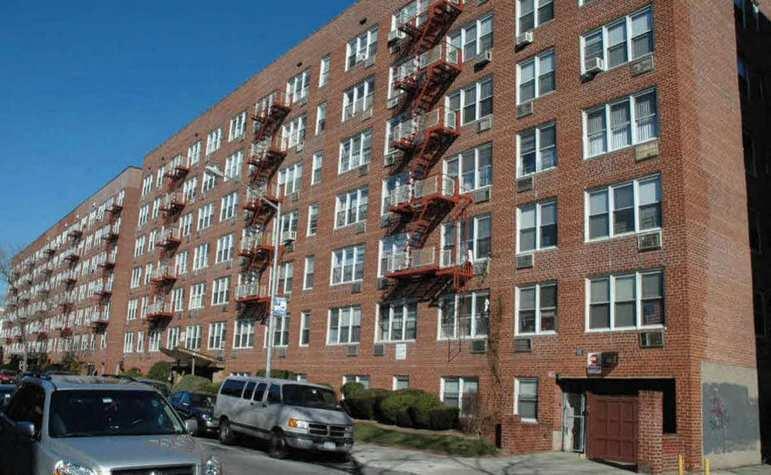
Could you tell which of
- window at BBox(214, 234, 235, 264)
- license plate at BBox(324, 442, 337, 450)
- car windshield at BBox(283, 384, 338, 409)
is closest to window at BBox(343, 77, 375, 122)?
window at BBox(214, 234, 235, 264)

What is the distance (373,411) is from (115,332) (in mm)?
44377

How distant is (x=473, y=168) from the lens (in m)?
29.8

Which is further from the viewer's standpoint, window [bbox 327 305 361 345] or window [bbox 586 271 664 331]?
window [bbox 327 305 361 345]

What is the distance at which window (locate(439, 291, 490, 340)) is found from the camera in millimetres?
27688

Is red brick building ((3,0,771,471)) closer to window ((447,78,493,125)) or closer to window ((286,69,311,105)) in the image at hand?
window ((447,78,493,125))

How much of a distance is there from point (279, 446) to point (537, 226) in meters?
12.3

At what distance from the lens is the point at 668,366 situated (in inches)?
824

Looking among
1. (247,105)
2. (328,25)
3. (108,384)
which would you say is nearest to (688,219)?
(108,384)

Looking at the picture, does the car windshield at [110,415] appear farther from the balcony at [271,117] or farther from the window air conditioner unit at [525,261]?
the balcony at [271,117]

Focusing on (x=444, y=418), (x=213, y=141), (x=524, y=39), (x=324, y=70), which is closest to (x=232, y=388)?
(x=444, y=418)

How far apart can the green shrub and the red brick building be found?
3.30 feet

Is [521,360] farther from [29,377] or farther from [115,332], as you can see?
[115,332]

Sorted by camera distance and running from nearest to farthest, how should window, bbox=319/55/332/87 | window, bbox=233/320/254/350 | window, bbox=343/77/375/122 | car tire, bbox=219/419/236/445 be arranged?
1. car tire, bbox=219/419/236/445
2. window, bbox=343/77/375/122
3. window, bbox=319/55/332/87
4. window, bbox=233/320/254/350

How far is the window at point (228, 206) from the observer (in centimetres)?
4853
